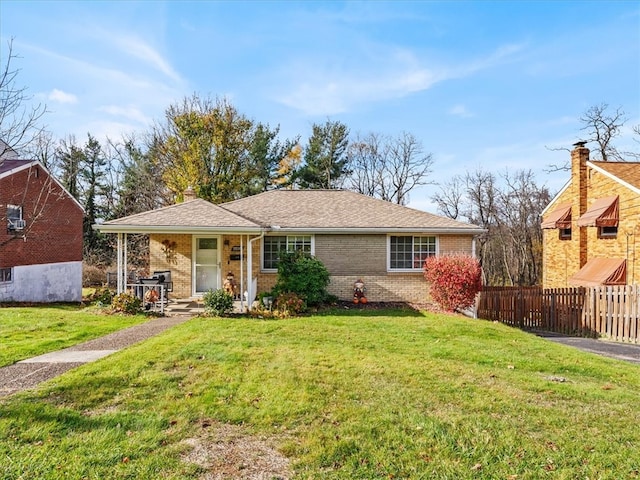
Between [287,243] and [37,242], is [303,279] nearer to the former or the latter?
[287,243]

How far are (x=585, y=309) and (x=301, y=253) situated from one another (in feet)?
31.5

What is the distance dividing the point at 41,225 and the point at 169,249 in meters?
9.00

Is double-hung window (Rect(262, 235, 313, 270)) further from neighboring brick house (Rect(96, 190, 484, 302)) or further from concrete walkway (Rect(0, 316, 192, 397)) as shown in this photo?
concrete walkway (Rect(0, 316, 192, 397))

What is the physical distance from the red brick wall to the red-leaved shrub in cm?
1551

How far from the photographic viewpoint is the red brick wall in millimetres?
17141

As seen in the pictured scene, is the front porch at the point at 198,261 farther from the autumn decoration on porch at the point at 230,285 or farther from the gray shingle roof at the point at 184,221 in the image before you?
the gray shingle roof at the point at 184,221

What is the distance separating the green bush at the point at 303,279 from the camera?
13.2m

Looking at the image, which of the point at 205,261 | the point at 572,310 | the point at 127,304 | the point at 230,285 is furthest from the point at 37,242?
the point at 572,310

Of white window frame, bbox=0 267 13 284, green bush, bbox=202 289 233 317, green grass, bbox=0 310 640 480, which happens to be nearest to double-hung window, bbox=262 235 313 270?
green bush, bbox=202 289 233 317

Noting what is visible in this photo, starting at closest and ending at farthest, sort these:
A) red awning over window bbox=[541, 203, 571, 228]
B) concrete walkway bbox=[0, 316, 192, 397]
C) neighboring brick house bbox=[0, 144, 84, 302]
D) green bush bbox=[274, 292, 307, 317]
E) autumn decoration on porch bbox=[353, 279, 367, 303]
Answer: concrete walkway bbox=[0, 316, 192, 397], green bush bbox=[274, 292, 307, 317], autumn decoration on porch bbox=[353, 279, 367, 303], neighboring brick house bbox=[0, 144, 84, 302], red awning over window bbox=[541, 203, 571, 228]

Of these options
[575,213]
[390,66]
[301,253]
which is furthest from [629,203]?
[301,253]

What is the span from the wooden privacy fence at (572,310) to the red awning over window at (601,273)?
7.14 feet

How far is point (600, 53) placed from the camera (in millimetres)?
13211

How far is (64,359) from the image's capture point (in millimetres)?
7004
